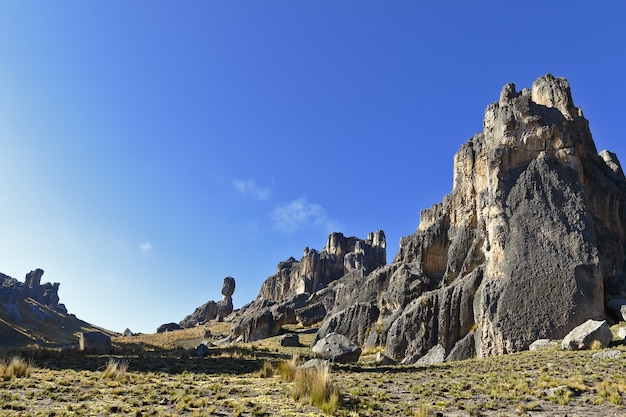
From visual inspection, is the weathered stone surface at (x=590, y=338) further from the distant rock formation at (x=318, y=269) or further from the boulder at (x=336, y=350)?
the distant rock formation at (x=318, y=269)

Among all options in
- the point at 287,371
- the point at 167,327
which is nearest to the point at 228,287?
the point at 167,327

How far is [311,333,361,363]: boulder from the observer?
94.3 feet

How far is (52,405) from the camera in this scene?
13.6 meters

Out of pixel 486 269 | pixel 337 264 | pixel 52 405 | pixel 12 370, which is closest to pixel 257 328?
pixel 486 269

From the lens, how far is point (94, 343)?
33.6 metres

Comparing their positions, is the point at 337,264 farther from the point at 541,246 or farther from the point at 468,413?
the point at 468,413

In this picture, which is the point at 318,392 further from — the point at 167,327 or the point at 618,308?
the point at 167,327

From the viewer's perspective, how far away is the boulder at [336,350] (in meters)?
28.8

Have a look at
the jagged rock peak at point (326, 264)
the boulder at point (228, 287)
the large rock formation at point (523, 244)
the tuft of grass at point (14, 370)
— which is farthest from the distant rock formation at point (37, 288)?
the large rock formation at point (523, 244)

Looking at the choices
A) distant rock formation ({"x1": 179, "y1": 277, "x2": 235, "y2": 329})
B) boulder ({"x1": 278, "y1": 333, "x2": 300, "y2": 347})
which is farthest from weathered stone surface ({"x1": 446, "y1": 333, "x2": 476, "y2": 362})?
distant rock formation ({"x1": 179, "y1": 277, "x2": 235, "y2": 329})

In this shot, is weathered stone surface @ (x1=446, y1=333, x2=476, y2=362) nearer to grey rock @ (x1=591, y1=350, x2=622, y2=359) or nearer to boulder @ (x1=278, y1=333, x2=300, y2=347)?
grey rock @ (x1=591, y1=350, x2=622, y2=359)

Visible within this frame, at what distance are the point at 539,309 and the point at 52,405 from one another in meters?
30.0

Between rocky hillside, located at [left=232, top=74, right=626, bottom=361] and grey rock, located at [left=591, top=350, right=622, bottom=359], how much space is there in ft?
26.1

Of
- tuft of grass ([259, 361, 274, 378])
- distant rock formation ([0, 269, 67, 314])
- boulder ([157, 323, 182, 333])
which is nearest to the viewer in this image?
tuft of grass ([259, 361, 274, 378])
